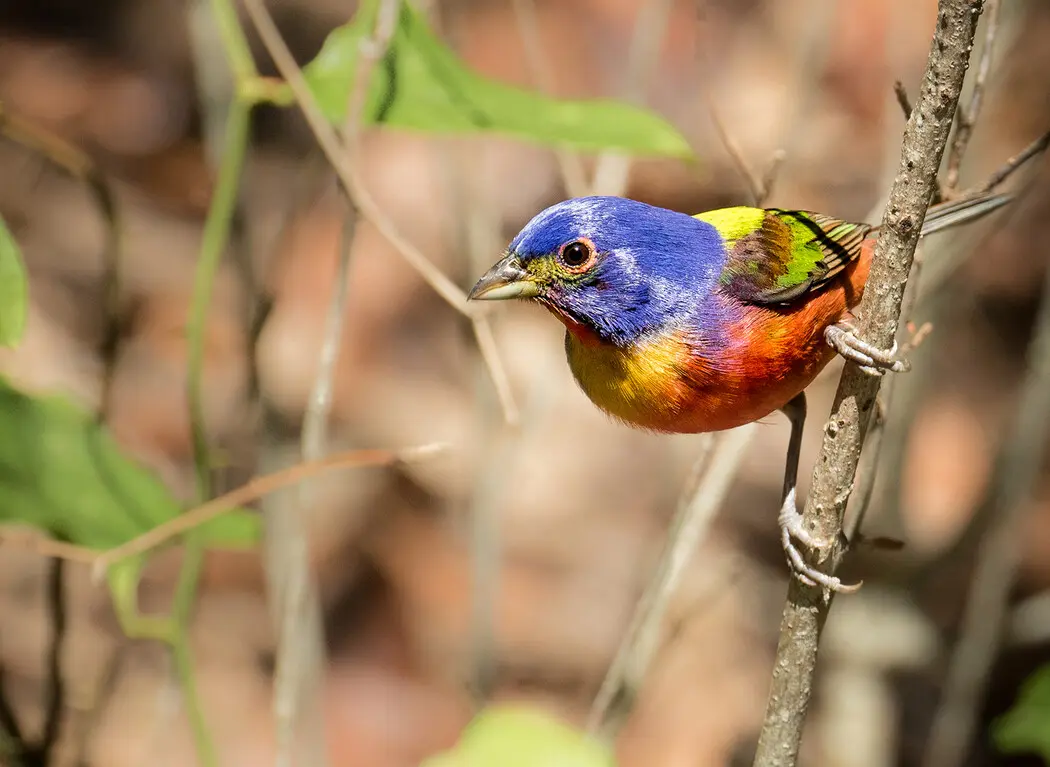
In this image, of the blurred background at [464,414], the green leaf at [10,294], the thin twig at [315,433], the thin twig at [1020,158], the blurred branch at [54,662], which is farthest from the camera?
the blurred background at [464,414]

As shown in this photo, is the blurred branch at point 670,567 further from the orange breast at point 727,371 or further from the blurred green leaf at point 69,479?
the blurred green leaf at point 69,479

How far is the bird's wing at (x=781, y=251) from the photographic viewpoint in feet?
8.65

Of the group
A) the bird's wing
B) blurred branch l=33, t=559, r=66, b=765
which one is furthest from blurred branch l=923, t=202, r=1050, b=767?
blurred branch l=33, t=559, r=66, b=765

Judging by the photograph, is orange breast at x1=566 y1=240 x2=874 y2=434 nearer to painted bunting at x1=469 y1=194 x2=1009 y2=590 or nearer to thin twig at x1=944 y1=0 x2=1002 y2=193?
painted bunting at x1=469 y1=194 x2=1009 y2=590

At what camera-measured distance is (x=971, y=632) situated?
3844 millimetres

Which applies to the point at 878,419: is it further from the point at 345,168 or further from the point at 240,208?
the point at 240,208

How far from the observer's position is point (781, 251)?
2.74m

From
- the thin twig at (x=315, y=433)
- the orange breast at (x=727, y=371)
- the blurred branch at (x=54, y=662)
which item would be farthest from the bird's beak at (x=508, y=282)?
the blurred branch at (x=54, y=662)

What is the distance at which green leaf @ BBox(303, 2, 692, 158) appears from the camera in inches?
99.5

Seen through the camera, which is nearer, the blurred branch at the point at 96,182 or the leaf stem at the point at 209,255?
the leaf stem at the point at 209,255

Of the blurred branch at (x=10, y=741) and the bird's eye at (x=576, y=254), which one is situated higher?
the bird's eye at (x=576, y=254)

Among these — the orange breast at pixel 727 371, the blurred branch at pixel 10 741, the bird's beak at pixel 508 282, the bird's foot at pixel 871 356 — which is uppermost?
the bird's foot at pixel 871 356

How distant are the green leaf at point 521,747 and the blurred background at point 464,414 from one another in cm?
219

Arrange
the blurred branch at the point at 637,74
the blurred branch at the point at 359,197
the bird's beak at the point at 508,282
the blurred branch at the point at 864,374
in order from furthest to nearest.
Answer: the blurred branch at the point at 637,74 → the bird's beak at the point at 508,282 → the blurred branch at the point at 359,197 → the blurred branch at the point at 864,374
